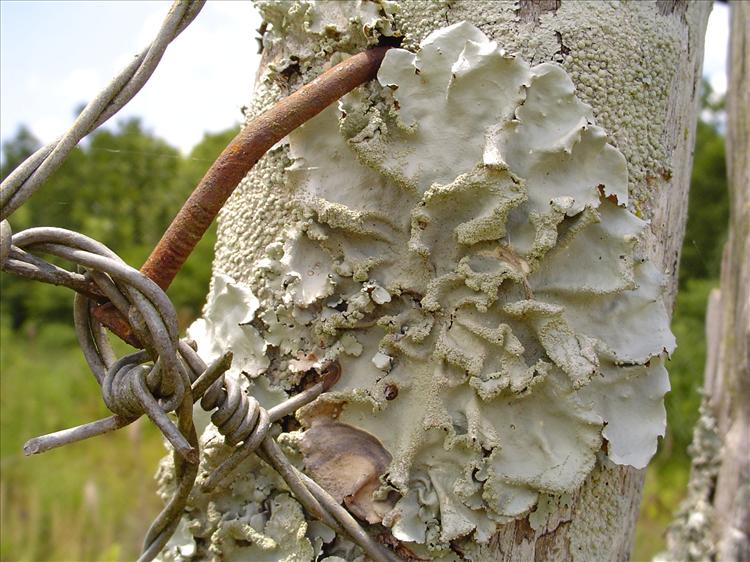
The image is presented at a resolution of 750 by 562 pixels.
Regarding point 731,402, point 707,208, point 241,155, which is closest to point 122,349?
point 731,402

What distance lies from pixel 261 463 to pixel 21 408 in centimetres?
311

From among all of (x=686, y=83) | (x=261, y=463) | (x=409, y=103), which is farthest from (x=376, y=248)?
(x=686, y=83)

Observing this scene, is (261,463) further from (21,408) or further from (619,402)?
(21,408)

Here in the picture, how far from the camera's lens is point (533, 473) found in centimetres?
74

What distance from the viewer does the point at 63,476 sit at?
3662 millimetres

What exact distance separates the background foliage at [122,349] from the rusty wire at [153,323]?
1.33 metres

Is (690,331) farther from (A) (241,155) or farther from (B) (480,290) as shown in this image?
(A) (241,155)

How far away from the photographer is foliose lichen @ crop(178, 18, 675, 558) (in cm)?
73

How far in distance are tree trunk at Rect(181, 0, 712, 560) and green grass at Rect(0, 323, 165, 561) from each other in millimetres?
2204

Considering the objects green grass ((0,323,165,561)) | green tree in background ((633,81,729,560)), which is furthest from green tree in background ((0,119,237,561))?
green tree in background ((633,81,729,560))

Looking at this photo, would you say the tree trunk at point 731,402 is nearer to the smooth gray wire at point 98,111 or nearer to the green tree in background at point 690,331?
the green tree in background at point 690,331

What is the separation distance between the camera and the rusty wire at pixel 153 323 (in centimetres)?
59

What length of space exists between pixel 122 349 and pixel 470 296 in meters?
2.62

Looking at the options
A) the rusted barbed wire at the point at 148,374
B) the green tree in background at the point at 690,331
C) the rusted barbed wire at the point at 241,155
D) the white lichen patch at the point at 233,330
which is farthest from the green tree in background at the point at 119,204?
the rusted barbed wire at the point at 148,374
